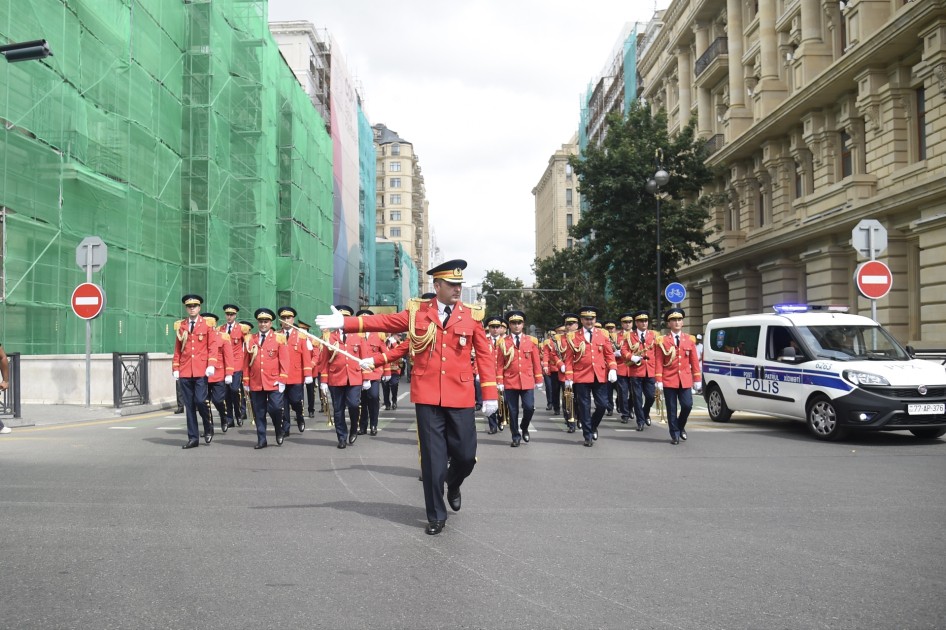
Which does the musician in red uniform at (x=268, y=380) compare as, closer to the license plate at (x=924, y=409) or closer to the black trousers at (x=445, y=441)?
the black trousers at (x=445, y=441)

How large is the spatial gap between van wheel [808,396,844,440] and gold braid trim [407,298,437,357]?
7.44 m

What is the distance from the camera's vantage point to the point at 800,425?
587 inches

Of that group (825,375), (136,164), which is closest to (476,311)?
(825,375)

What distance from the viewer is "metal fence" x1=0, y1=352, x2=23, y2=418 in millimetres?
14395

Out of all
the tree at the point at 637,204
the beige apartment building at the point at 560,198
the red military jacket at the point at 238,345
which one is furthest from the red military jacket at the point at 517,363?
the beige apartment building at the point at 560,198

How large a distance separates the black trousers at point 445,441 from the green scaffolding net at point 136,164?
14.5 metres

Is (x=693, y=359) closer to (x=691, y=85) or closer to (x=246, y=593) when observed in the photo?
(x=246, y=593)

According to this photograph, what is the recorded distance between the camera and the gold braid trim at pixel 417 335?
265 inches

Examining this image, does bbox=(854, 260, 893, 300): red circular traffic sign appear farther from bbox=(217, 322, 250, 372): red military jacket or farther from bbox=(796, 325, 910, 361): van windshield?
bbox=(217, 322, 250, 372): red military jacket

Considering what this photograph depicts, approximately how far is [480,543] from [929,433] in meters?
9.55

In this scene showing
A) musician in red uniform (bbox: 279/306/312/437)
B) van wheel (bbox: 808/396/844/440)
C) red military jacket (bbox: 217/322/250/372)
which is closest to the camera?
van wheel (bbox: 808/396/844/440)

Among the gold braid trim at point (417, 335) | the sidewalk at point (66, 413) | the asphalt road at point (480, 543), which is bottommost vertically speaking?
the sidewalk at point (66, 413)

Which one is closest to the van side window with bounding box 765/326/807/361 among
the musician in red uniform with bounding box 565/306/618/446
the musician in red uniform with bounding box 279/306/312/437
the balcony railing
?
the musician in red uniform with bounding box 565/306/618/446

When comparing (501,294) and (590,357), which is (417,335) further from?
(501,294)
